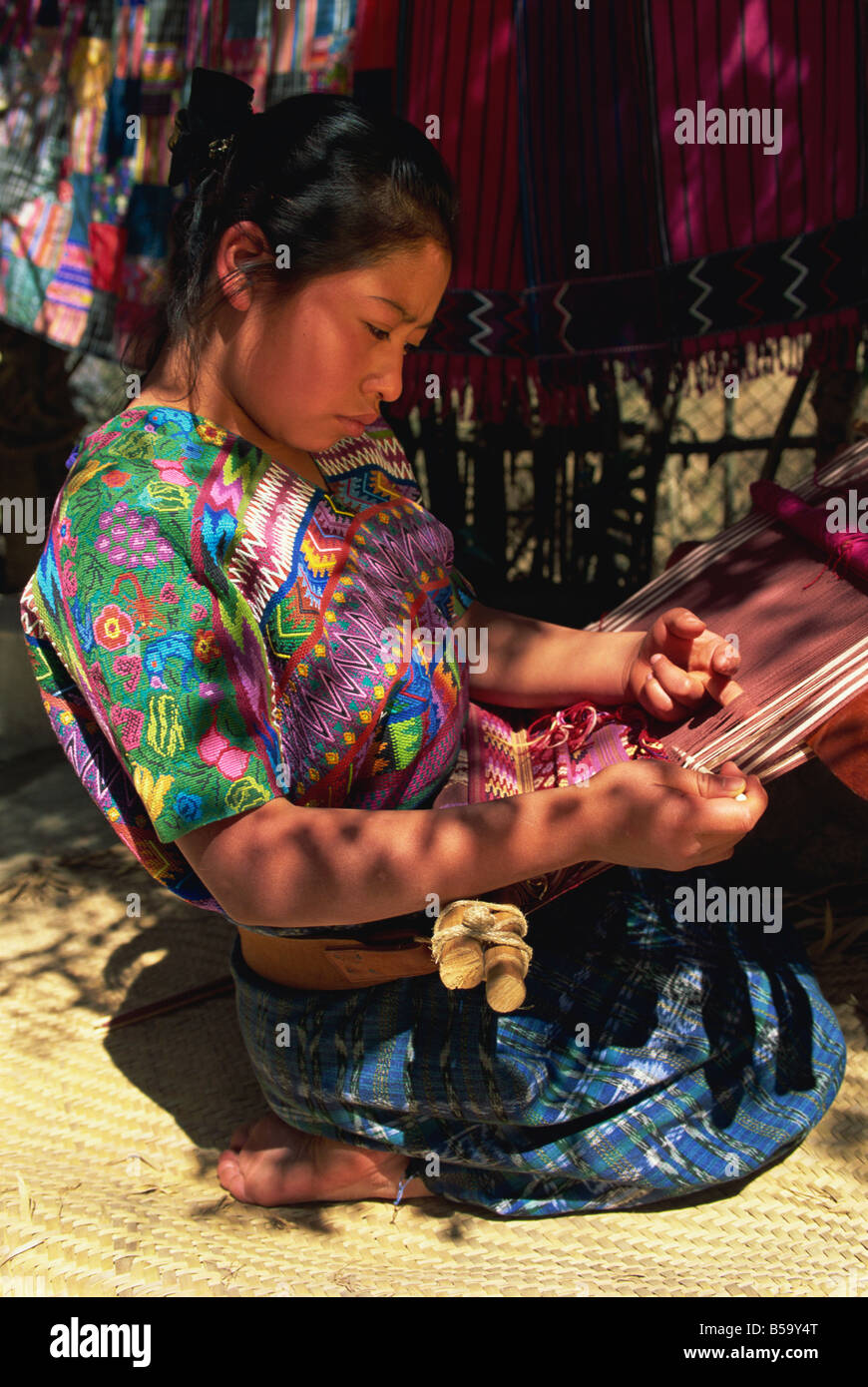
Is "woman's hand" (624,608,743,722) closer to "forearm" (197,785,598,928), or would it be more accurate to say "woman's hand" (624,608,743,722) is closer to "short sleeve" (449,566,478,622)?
"short sleeve" (449,566,478,622)

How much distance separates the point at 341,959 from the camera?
174cm

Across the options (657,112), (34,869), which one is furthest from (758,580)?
(34,869)

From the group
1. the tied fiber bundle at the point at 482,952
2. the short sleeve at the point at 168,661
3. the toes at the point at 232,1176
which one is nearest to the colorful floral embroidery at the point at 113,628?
the short sleeve at the point at 168,661

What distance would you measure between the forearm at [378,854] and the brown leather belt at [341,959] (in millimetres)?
217

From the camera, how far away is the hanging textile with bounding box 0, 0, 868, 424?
7.20 feet

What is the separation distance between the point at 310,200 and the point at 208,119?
28 centimetres

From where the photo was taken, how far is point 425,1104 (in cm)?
179

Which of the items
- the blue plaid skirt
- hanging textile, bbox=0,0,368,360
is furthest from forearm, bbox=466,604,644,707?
hanging textile, bbox=0,0,368,360

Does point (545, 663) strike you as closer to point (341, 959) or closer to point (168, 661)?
point (341, 959)

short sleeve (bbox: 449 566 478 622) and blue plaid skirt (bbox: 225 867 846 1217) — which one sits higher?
short sleeve (bbox: 449 566 478 622)

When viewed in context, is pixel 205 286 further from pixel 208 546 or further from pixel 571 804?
pixel 571 804

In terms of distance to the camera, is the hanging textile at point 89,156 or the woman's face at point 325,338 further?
the hanging textile at point 89,156

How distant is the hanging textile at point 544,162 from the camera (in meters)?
2.20

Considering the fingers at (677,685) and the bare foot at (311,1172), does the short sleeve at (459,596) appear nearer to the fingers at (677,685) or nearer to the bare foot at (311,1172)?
the fingers at (677,685)
